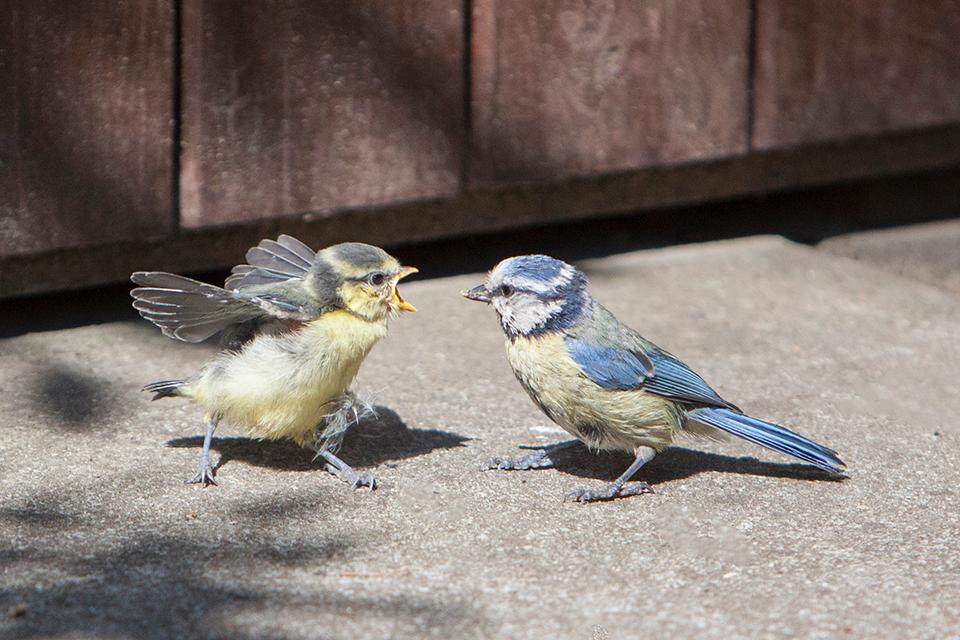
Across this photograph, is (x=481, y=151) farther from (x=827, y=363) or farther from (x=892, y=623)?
(x=892, y=623)

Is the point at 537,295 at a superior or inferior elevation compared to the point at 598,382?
superior

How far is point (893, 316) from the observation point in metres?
5.98

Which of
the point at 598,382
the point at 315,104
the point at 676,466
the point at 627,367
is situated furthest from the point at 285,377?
the point at 315,104

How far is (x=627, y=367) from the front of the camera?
4.28 m

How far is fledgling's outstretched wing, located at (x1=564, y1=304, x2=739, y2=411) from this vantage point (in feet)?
13.9

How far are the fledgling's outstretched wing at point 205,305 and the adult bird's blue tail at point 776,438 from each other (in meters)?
1.36

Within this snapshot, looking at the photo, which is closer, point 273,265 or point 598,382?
point 598,382

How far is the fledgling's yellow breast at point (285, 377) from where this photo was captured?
410 cm

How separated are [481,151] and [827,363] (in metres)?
1.77

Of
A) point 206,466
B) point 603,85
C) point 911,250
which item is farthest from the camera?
point 911,250

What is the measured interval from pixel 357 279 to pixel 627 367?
911 millimetres

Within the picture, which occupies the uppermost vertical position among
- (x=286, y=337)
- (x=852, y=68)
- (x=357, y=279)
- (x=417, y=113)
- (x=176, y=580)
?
(x=852, y=68)

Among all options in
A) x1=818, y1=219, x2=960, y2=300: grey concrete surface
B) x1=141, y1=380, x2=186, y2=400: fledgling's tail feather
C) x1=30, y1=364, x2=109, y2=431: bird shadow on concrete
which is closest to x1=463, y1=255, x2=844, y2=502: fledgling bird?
x1=141, y1=380, x2=186, y2=400: fledgling's tail feather

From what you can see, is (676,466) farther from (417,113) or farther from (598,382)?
(417,113)
